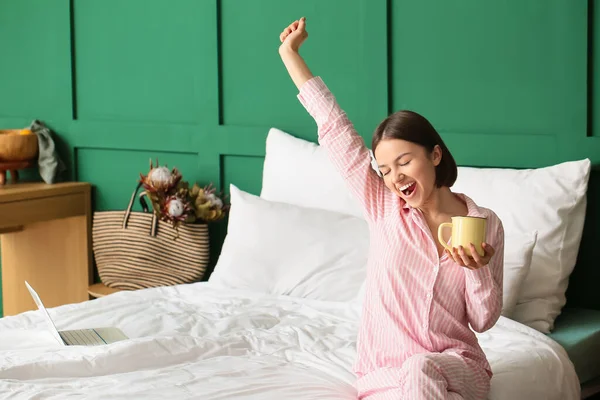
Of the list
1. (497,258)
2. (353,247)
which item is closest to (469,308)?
(497,258)

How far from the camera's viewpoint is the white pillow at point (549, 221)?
2.62m

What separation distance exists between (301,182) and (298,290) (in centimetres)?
43

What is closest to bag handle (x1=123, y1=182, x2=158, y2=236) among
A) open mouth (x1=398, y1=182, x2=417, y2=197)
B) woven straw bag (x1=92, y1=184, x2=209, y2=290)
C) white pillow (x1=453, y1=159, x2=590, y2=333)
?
woven straw bag (x1=92, y1=184, x2=209, y2=290)

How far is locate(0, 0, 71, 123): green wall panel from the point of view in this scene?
4.05 m

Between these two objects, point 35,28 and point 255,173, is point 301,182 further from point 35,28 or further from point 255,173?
point 35,28

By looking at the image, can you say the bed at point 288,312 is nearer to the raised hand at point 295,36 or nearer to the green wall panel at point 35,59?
the raised hand at point 295,36

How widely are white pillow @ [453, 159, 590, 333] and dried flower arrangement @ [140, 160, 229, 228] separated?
1158mm

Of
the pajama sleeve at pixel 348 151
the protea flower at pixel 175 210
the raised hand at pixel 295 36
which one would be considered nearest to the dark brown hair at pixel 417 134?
the pajama sleeve at pixel 348 151

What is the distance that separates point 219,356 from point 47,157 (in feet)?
6.45

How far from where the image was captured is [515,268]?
2506mm

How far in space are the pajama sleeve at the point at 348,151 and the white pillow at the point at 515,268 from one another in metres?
0.60

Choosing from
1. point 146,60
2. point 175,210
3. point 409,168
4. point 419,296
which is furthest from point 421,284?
→ point 146,60

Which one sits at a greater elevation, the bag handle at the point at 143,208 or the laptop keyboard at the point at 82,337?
the bag handle at the point at 143,208

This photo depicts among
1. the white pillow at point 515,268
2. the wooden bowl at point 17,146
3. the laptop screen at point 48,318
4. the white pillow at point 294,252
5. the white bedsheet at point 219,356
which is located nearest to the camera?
the white bedsheet at point 219,356
